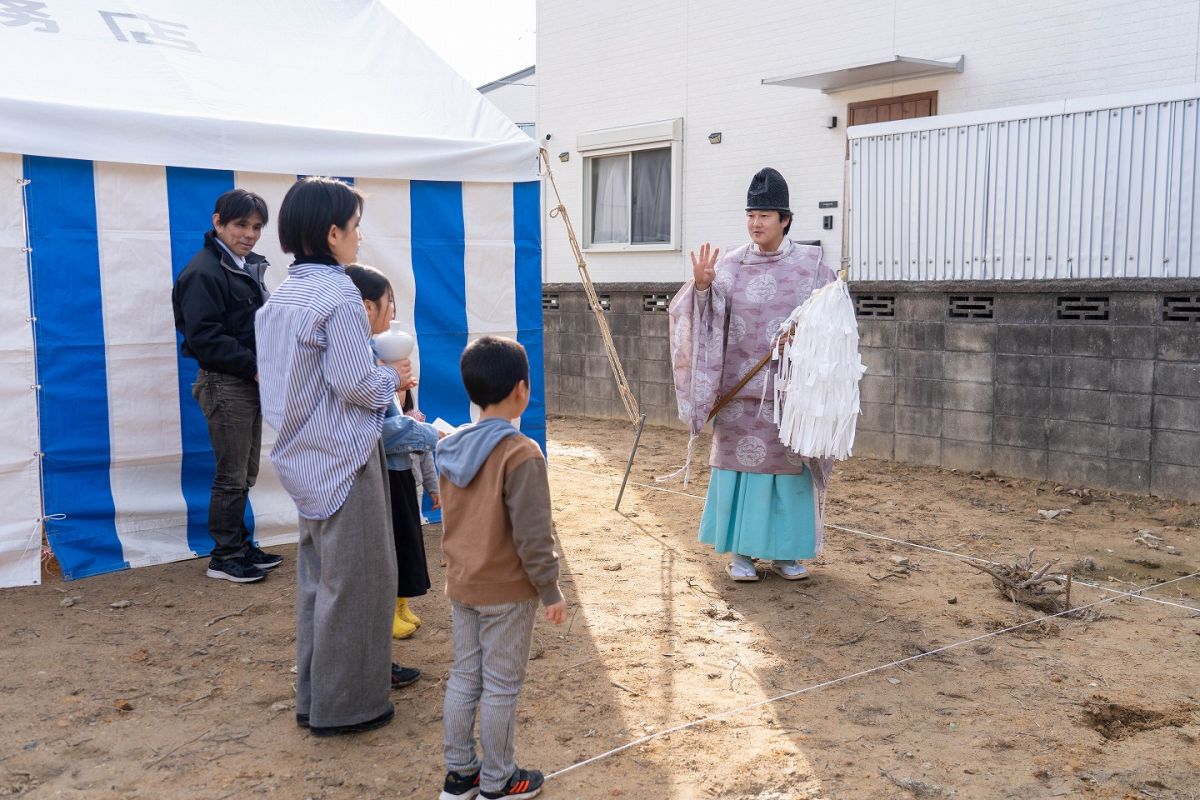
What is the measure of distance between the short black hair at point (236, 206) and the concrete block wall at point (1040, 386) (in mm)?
4511

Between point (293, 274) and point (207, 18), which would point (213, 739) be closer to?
point (293, 274)

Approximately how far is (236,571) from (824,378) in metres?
2.64

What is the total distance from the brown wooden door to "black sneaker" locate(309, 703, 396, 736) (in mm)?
6398

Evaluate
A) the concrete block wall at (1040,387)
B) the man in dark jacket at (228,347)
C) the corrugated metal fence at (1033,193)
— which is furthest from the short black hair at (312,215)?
the corrugated metal fence at (1033,193)

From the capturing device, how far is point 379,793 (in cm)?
271

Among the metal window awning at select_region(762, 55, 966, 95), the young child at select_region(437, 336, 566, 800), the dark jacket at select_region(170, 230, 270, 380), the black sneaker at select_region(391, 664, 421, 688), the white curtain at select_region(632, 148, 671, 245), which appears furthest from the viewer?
the white curtain at select_region(632, 148, 671, 245)

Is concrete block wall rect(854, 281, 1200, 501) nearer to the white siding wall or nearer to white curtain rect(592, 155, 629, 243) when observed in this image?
the white siding wall

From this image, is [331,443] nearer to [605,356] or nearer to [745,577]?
[745,577]

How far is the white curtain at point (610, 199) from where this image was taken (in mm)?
10406

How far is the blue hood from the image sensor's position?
8.20 feet

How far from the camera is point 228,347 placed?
4.21m

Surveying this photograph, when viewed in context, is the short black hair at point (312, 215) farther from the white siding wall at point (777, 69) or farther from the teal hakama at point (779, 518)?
the white siding wall at point (777, 69)

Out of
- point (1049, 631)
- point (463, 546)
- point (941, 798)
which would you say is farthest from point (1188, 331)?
point (463, 546)

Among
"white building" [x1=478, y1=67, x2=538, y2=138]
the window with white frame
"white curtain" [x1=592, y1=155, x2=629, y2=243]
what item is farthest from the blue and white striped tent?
"white building" [x1=478, y1=67, x2=538, y2=138]
